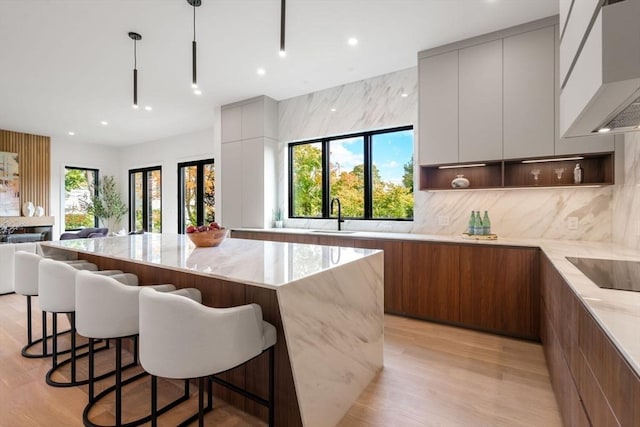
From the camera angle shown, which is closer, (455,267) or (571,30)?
(571,30)

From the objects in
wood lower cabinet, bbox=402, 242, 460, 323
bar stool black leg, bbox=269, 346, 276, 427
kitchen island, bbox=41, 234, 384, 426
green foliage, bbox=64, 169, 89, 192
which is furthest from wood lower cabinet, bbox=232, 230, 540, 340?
green foliage, bbox=64, 169, 89, 192

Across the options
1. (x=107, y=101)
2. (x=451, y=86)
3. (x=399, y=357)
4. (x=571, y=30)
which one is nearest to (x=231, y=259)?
(x=399, y=357)

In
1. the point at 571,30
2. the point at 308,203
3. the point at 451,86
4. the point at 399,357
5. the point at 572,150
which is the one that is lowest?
the point at 399,357

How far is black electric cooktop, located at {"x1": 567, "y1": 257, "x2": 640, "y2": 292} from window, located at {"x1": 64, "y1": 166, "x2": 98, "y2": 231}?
9.98m

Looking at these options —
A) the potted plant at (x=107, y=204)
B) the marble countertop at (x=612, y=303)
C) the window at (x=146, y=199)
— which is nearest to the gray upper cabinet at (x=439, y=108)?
the marble countertop at (x=612, y=303)

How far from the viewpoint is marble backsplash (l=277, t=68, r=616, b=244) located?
301 cm

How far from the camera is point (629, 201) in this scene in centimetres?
248

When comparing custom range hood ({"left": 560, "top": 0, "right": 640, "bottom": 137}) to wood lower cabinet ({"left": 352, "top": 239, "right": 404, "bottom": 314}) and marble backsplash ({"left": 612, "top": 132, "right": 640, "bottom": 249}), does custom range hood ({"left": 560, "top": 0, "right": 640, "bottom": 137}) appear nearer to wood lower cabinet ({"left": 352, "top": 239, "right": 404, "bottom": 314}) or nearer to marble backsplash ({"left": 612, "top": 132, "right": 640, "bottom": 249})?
marble backsplash ({"left": 612, "top": 132, "right": 640, "bottom": 249})

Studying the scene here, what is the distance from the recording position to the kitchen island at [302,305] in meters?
1.48

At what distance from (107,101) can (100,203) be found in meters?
4.20

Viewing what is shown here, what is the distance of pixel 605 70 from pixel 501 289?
2398 millimetres

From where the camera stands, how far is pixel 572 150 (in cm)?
285

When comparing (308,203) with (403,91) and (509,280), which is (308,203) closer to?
(403,91)

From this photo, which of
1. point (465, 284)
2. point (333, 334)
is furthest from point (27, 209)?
point (465, 284)
